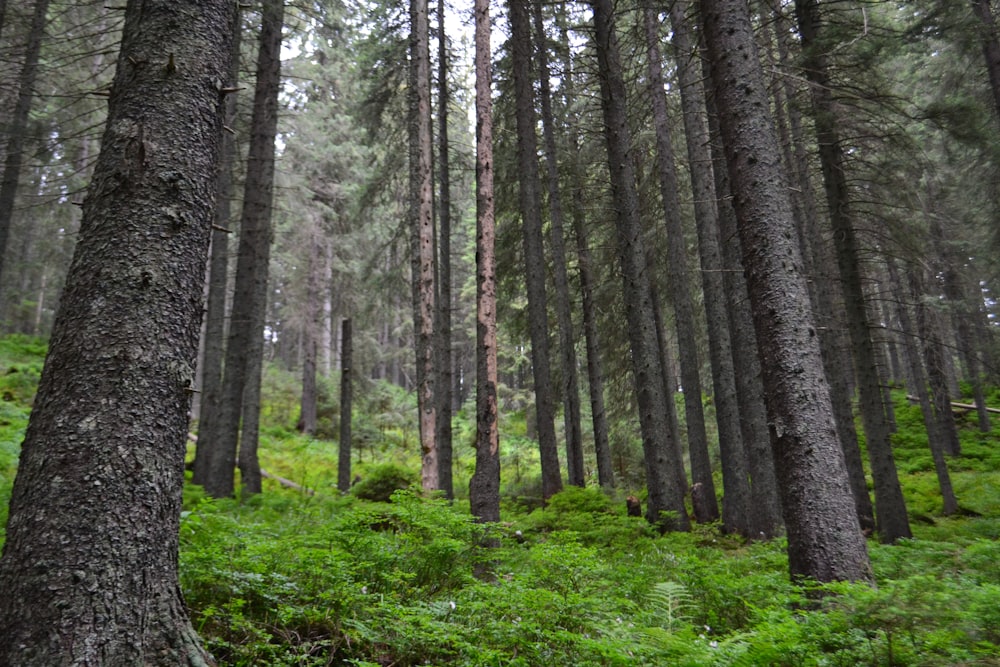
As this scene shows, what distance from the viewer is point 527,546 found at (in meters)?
8.30

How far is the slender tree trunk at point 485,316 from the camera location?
8102 mm

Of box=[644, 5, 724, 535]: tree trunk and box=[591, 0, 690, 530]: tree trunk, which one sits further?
box=[644, 5, 724, 535]: tree trunk

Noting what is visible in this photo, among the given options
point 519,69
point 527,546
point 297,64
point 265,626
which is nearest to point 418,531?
point 265,626

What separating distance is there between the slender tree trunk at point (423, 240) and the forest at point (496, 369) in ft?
0.35

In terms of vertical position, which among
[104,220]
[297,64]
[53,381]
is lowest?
[53,381]

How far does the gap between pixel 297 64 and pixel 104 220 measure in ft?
69.5

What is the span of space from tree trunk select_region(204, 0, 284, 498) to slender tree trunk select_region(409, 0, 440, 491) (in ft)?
10.4

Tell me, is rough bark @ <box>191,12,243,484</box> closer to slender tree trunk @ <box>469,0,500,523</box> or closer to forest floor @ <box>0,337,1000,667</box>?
forest floor @ <box>0,337,1000,667</box>

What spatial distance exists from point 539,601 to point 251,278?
9134 millimetres

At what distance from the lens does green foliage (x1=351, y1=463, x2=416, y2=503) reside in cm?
1221

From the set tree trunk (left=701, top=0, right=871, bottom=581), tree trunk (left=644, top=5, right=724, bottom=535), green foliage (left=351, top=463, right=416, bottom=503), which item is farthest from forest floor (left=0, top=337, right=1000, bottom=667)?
tree trunk (left=644, top=5, right=724, bottom=535)

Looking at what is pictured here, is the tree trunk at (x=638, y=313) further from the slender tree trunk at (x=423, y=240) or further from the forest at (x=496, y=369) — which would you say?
the slender tree trunk at (x=423, y=240)

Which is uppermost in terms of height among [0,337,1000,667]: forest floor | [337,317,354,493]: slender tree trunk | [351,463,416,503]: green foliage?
[337,317,354,493]: slender tree trunk

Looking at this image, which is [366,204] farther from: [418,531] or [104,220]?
[104,220]
